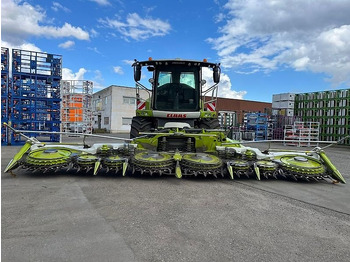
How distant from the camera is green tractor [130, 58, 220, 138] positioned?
275 inches

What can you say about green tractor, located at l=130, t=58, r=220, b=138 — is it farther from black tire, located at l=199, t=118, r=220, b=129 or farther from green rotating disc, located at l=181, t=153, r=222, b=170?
green rotating disc, located at l=181, t=153, r=222, b=170

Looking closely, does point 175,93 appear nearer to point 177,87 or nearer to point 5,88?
point 177,87

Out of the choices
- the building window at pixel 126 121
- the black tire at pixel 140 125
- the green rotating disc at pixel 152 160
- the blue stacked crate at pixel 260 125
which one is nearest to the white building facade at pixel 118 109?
the building window at pixel 126 121

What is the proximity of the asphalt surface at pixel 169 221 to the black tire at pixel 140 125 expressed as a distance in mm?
2103

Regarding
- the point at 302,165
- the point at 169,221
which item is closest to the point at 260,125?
the point at 302,165

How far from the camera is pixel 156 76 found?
7.18 m

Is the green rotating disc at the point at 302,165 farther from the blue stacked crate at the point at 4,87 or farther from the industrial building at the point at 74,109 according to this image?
the blue stacked crate at the point at 4,87

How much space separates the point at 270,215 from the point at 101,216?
2.21 m

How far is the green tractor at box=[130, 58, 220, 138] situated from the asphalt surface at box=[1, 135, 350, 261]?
2408 mm

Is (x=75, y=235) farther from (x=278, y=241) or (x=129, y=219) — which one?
(x=278, y=241)

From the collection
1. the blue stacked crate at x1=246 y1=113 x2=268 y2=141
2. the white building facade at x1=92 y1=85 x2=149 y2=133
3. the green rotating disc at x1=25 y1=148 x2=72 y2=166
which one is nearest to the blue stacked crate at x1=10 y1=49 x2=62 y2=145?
the green rotating disc at x1=25 y1=148 x2=72 y2=166

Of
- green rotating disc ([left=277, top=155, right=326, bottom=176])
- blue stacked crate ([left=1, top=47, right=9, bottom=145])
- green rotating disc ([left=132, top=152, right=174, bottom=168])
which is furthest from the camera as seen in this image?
blue stacked crate ([left=1, top=47, right=9, bottom=145])

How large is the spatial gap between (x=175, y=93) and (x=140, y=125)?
1312mm

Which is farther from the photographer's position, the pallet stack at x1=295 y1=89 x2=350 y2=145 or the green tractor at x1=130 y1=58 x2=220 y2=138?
the pallet stack at x1=295 y1=89 x2=350 y2=145
